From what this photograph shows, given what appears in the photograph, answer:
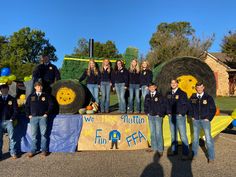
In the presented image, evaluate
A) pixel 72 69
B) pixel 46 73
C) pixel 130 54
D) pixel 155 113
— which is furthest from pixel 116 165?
pixel 72 69

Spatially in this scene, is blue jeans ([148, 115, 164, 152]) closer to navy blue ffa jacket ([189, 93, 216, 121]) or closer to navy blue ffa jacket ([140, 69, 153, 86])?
navy blue ffa jacket ([189, 93, 216, 121])

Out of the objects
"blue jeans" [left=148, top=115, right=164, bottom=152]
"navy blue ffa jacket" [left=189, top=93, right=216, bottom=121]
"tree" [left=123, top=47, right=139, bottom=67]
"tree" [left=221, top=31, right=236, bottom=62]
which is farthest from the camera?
"tree" [left=221, top=31, right=236, bottom=62]

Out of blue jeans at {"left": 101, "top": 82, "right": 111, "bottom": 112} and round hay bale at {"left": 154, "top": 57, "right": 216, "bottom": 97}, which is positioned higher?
round hay bale at {"left": 154, "top": 57, "right": 216, "bottom": 97}

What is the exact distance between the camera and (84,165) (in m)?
6.43

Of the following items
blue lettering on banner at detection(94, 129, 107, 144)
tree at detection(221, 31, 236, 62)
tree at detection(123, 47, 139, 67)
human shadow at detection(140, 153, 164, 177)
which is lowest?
human shadow at detection(140, 153, 164, 177)

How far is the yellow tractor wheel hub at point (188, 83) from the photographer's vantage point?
8281 mm

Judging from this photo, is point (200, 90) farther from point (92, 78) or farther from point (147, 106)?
point (92, 78)

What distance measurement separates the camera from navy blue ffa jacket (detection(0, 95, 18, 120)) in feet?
22.6

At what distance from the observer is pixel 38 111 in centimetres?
702

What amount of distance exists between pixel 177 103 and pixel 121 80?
215cm

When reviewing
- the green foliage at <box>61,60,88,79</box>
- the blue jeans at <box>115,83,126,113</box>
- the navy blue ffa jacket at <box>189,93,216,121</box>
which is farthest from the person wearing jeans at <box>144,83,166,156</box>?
the green foliage at <box>61,60,88,79</box>

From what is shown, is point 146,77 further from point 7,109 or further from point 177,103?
point 7,109

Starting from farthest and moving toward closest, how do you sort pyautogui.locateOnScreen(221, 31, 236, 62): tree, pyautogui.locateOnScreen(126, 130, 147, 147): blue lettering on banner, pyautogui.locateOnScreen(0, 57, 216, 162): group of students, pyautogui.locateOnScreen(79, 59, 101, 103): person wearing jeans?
1. pyautogui.locateOnScreen(221, 31, 236, 62): tree
2. pyautogui.locateOnScreen(79, 59, 101, 103): person wearing jeans
3. pyautogui.locateOnScreen(126, 130, 147, 147): blue lettering on banner
4. pyautogui.locateOnScreen(0, 57, 216, 162): group of students

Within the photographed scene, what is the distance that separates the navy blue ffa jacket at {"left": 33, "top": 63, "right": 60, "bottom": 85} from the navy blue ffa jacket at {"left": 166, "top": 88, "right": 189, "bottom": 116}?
10.8 feet
